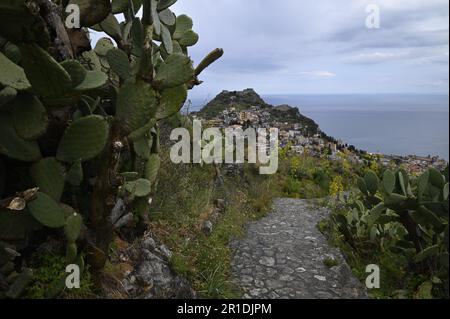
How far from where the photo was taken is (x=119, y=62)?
284cm

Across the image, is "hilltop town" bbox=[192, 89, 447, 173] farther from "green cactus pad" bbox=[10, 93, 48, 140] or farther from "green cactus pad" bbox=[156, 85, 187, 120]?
"green cactus pad" bbox=[10, 93, 48, 140]

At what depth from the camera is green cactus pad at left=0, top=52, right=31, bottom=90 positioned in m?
2.19

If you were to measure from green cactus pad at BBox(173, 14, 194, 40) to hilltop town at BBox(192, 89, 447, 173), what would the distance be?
393cm

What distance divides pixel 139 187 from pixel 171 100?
0.82 metres

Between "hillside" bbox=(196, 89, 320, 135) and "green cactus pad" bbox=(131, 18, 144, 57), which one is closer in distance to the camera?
"green cactus pad" bbox=(131, 18, 144, 57)

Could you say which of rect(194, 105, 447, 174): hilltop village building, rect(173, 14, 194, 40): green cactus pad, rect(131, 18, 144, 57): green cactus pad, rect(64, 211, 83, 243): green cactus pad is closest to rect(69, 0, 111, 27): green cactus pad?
rect(131, 18, 144, 57): green cactus pad

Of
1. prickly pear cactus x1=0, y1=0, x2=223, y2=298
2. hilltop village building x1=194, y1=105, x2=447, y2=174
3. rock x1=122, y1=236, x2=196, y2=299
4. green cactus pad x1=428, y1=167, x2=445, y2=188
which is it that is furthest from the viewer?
hilltop village building x1=194, y1=105, x2=447, y2=174

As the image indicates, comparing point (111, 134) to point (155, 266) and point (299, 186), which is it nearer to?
point (155, 266)

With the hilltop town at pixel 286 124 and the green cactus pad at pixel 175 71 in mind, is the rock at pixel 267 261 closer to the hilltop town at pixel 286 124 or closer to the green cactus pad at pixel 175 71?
the green cactus pad at pixel 175 71

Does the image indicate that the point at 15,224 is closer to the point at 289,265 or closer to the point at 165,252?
the point at 165,252

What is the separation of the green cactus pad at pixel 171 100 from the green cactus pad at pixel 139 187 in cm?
63
